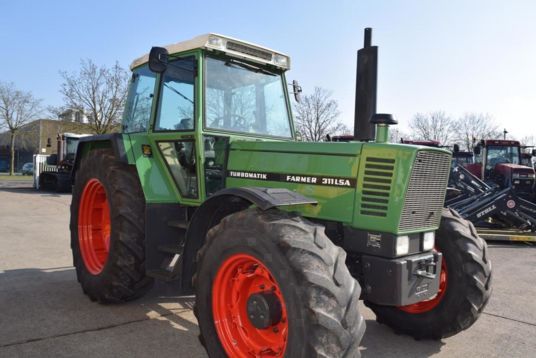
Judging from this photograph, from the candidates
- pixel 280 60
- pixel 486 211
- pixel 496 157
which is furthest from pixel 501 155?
pixel 280 60

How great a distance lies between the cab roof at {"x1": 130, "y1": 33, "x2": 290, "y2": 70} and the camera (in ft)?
13.4

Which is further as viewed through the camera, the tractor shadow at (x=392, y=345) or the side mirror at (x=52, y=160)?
the side mirror at (x=52, y=160)

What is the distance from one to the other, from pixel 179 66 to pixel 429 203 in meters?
2.62

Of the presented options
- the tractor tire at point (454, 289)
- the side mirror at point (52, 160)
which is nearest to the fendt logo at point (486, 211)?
the tractor tire at point (454, 289)

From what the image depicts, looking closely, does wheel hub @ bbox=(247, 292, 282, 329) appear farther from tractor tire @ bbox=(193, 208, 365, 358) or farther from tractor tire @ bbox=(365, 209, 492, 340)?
tractor tire @ bbox=(365, 209, 492, 340)

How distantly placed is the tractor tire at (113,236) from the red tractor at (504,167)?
38.7 ft

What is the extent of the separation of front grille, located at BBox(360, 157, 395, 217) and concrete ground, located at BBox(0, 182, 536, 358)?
126 cm

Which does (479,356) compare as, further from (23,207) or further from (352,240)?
(23,207)

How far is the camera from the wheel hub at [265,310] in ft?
9.44

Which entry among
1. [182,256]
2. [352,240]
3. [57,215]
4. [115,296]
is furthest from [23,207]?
[352,240]

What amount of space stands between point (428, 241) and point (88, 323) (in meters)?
3.01

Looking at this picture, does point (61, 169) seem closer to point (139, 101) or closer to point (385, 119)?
point (139, 101)

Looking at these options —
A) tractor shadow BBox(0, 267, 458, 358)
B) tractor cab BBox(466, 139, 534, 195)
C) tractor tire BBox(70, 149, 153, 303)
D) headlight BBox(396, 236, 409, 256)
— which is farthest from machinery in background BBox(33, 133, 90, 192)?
headlight BBox(396, 236, 409, 256)

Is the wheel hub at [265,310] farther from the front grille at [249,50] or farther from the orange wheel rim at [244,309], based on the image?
Answer: the front grille at [249,50]
